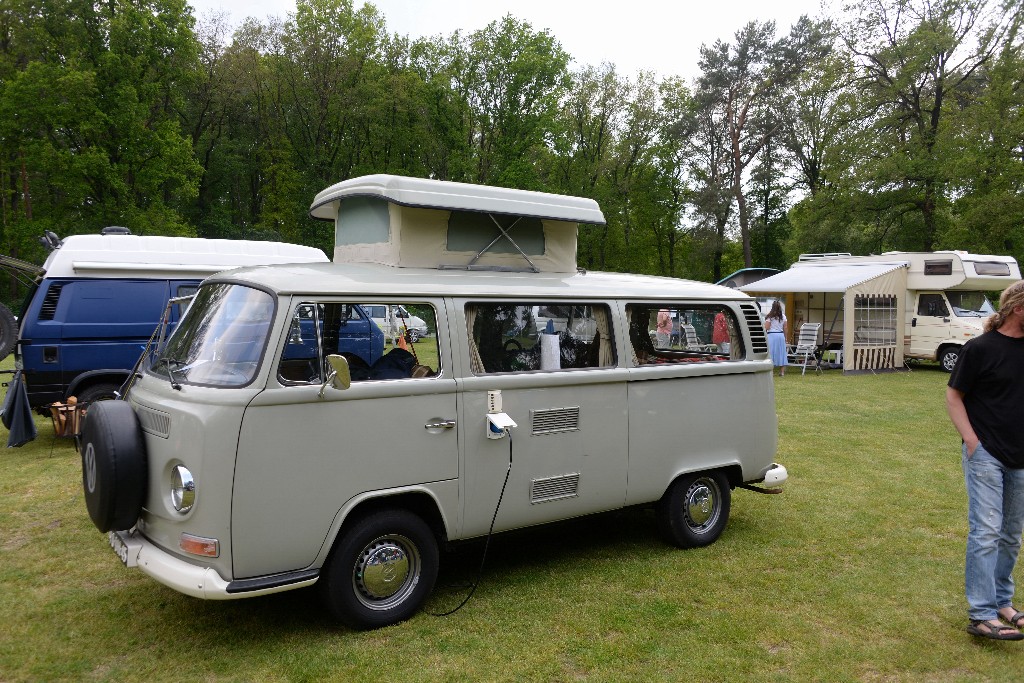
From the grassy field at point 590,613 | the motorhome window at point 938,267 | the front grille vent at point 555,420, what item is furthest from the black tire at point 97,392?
the motorhome window at point 938,267

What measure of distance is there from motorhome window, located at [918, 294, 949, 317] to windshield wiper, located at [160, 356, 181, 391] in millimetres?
19426

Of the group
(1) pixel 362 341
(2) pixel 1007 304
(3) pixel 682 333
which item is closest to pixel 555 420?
(1) pixel 362 341

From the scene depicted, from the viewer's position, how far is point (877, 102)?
2823 cm

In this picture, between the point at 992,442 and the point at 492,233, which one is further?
the point at 492,233

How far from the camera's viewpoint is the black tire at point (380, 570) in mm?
4078

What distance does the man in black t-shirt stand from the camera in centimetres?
401

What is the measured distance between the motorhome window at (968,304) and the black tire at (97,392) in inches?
748

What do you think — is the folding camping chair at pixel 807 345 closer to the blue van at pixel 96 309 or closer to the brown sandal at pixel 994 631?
the blue van at pixel 96 309

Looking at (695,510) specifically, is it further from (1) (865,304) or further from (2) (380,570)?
Result: (1) (865,304)

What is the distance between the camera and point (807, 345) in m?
18.7

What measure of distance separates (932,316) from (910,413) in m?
8.07

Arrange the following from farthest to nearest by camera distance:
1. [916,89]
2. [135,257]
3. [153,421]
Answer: [916,89] < [135,257] < [153,421]

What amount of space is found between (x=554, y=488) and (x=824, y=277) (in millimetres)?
16627

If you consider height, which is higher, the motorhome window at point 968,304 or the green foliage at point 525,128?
the green foliage at point 525,128
